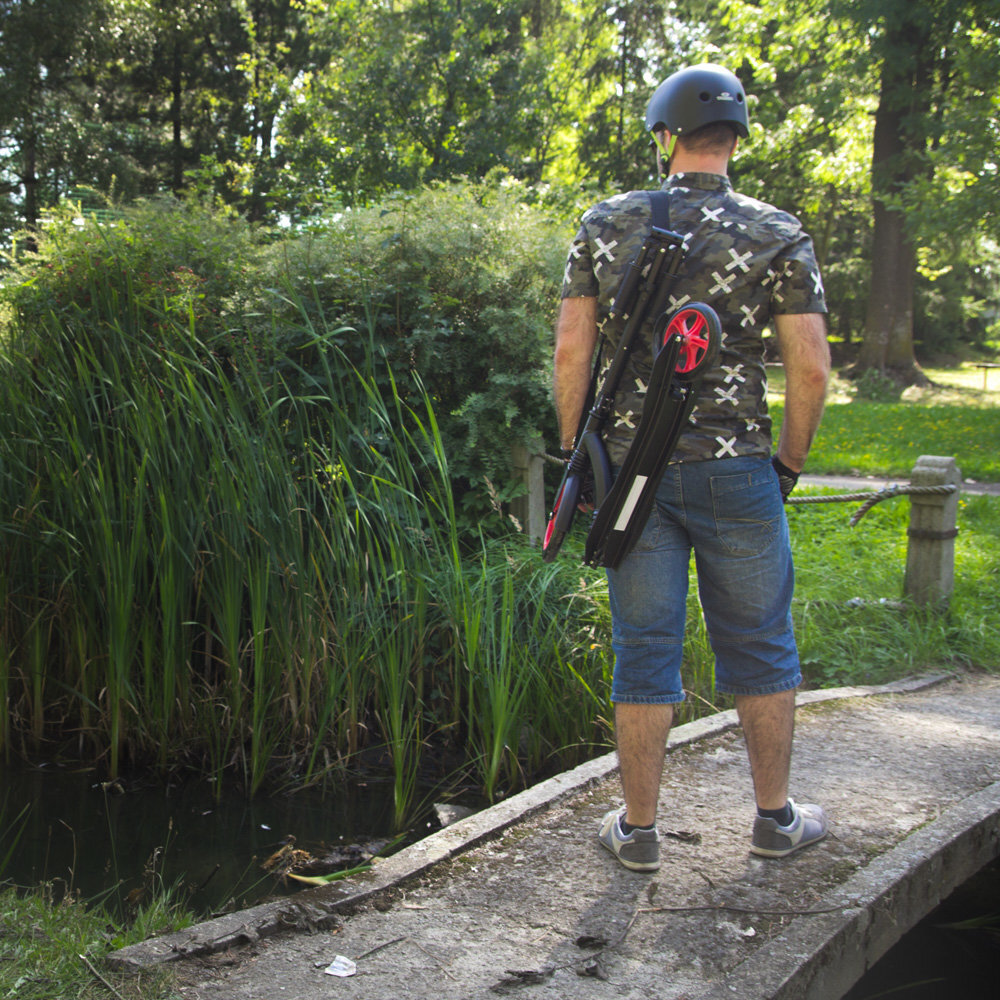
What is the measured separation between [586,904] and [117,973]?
1.11 meters

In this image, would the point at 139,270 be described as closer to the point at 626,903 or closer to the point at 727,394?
the point at 727,394

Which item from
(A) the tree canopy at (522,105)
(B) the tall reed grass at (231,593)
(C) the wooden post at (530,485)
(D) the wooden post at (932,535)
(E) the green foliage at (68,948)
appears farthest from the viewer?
(A) the tree canopy at (522,105)

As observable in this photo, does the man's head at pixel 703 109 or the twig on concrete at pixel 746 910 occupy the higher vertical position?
the man's head at pixel 703 109

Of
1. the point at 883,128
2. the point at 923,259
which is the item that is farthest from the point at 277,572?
the point at 923,259

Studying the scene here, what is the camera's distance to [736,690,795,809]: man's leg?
269 cm

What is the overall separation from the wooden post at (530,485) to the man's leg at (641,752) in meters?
2.71

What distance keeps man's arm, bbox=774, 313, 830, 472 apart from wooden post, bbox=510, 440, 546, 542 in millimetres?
2770

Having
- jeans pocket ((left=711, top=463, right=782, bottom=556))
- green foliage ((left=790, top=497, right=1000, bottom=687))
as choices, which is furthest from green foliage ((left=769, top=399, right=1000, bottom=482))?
jeans pocket ((left=711, top=463, right=782, bottom=556))

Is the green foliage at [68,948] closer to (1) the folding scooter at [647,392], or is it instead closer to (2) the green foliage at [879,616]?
(1) the folding scooter at [647,392]

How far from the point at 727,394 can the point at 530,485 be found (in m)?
2.89

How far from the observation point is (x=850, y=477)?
10.5 meters

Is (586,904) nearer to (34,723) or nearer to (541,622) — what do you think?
(541,622)

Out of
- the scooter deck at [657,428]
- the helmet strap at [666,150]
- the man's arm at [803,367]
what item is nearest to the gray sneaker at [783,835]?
the scooter deck at [657,428]

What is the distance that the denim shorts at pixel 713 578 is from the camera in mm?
2584
